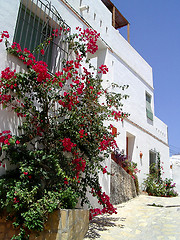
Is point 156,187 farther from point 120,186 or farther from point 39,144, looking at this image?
point 39,144


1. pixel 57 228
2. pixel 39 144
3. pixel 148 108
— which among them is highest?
pixel 148 108

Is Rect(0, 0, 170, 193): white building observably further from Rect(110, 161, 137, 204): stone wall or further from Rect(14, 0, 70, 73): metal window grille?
Rect(110, 161, 137, 204): stone wall

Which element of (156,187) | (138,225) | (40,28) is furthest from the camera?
(156,187)

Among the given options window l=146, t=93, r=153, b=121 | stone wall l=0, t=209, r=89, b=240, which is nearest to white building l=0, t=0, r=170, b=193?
window l=146, t=93, r=153, b=121

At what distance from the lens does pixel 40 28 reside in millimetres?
5547

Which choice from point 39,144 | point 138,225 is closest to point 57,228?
point 39,144

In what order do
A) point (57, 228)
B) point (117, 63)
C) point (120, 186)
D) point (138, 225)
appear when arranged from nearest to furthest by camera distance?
point (57, 228)
point (138, 225)
point (120, 186)
point (117, 63)

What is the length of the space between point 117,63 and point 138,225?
7193mm

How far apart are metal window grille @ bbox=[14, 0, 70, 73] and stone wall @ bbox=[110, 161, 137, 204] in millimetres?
3729

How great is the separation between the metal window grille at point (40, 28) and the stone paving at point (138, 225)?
3.64 meters

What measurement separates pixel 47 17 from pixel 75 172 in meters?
3.59

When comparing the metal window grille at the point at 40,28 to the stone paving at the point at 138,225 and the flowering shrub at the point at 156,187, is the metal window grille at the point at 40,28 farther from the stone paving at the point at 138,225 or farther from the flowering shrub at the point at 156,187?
the flowering shrub at the point at 156,187

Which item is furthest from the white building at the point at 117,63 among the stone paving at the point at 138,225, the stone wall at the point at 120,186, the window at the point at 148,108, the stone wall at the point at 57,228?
the stone wall at the point at 57,228

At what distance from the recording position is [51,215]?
3.54 m
